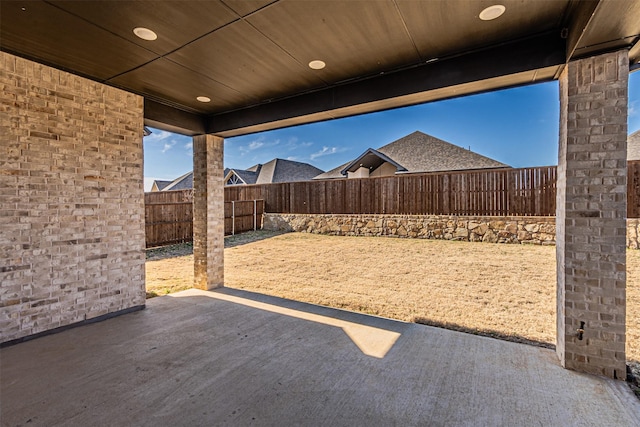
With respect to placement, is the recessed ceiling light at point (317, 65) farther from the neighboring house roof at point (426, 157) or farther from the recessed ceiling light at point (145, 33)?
the neighboring house roof at point (426, 157)

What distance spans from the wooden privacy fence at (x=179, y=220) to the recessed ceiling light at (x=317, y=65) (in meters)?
8.33

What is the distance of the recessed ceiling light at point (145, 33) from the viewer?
8.32 ft

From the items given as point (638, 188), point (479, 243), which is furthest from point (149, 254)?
point (638, 188)

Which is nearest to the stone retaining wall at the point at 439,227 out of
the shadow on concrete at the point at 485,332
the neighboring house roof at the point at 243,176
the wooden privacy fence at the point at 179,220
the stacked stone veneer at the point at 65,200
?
the wooden privacy fence at the point at 179,220

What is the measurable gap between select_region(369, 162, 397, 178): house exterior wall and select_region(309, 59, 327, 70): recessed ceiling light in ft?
40.8

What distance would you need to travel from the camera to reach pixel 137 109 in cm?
412

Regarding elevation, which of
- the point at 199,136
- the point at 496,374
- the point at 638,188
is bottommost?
the point at 496,374

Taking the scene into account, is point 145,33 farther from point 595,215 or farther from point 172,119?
point 595,215

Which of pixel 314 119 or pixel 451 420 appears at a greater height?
pixel 314 119

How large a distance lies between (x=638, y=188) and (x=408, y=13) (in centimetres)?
892

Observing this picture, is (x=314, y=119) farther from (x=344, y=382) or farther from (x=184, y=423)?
(x=184, y=423)

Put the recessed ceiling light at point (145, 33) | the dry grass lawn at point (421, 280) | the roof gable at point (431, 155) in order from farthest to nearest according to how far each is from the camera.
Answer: the roof gable at point (431, 155), the dry grass lawn at point (421, 280), the recessed ceiling light at point (145, 33)

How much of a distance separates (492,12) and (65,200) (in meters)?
4.63

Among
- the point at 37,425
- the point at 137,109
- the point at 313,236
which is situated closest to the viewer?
the point at 37,425
